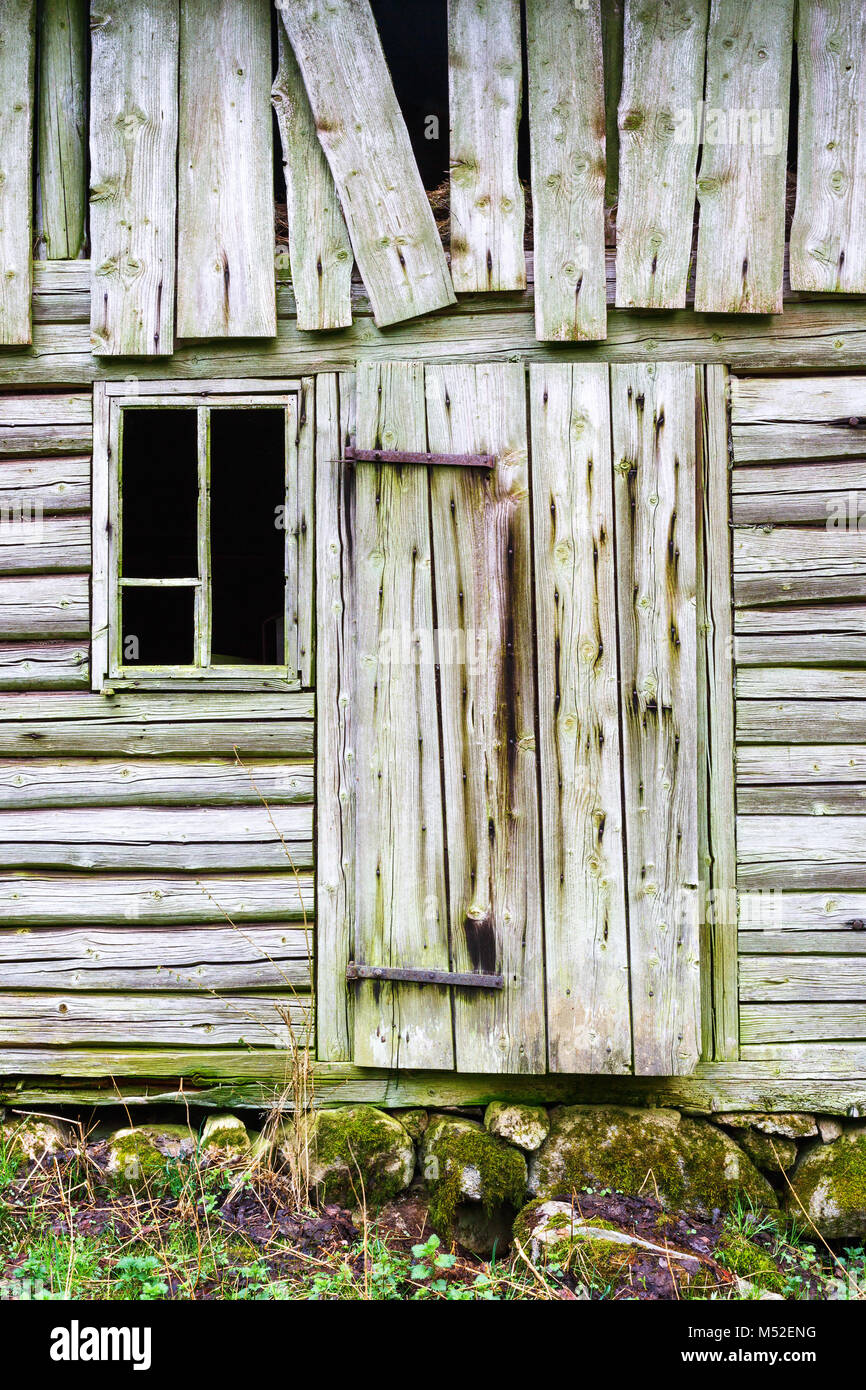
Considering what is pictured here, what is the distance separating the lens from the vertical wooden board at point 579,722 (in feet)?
11.0

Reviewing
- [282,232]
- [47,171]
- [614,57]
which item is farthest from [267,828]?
[614,57]

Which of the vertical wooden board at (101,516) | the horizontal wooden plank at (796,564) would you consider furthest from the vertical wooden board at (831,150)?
the vertical wooden board at (101,516)

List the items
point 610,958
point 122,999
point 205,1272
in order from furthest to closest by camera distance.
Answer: point 122,999 → point 610,958 → point 205,1272

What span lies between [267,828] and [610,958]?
1324mm

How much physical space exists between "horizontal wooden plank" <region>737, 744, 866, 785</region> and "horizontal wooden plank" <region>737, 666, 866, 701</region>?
0.19 metres

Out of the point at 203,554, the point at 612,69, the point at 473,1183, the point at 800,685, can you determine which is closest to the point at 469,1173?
the point at 473,1183

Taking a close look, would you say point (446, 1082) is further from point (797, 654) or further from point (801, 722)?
point (797, 654)

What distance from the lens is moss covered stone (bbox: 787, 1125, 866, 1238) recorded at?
132 inches

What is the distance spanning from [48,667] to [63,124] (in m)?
2.06

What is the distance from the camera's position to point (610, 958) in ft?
10.9

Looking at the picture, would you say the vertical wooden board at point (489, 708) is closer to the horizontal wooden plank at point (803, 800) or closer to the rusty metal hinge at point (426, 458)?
the rusty metal hinge at point (426, 458)

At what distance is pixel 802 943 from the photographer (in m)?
3.49

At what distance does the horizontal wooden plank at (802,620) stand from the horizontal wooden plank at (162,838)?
1.76 m

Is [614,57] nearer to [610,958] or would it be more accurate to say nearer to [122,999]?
[610,958]
